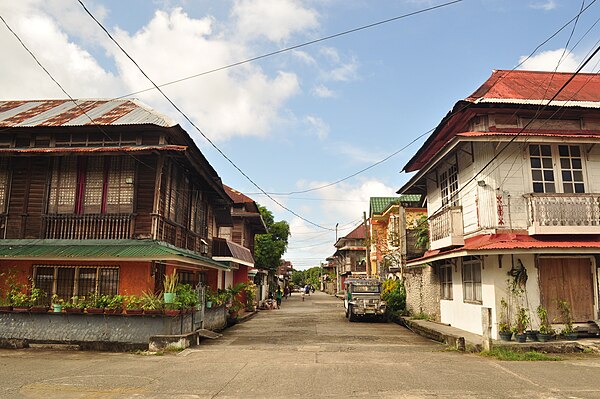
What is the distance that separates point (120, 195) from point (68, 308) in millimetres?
3568

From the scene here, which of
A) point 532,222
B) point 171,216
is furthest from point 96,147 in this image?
point 532,222

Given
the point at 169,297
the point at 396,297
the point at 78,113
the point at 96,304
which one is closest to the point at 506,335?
the point at 169,297

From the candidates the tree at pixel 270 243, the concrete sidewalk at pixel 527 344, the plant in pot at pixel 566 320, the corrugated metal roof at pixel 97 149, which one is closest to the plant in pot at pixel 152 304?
the corrugated metal roof at pixel 97 149

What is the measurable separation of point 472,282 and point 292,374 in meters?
8.73

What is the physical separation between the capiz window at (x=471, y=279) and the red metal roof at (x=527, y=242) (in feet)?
4.29

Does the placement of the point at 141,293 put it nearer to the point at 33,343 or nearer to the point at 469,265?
the point at 33,343

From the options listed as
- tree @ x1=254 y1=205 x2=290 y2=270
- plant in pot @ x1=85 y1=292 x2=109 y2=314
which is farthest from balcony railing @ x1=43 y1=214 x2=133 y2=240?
tree @ x1=254 y1=205 x2=290 y2=270

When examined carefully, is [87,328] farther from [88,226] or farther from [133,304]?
[88,226]

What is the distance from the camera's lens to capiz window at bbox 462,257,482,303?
15.1m

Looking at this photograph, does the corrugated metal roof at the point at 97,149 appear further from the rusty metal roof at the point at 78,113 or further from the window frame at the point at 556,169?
the window frame at the point at 556,169

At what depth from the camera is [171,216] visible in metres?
15.5

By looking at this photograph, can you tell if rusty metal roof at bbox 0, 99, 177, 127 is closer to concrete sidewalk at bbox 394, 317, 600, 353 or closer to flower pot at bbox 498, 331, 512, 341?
concrete sidewalk at bbox 394, 317, 600, 353

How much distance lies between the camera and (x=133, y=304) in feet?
41.6

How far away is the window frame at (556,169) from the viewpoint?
14.5 metres
